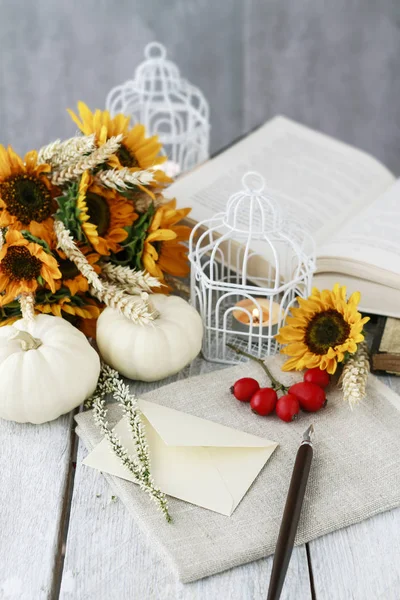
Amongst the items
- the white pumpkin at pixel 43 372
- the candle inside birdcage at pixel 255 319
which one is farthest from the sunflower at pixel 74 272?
the candle inside birdcage at pixel 255 319

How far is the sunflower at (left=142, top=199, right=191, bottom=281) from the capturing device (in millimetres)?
1011

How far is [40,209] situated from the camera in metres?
0.97

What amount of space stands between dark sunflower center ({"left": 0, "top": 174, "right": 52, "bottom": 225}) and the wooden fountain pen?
18.7 inches

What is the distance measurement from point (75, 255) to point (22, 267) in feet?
0.23

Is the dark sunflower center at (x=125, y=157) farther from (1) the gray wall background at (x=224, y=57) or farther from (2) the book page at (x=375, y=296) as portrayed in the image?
(1) the gray wall background at (x=224, y=57)

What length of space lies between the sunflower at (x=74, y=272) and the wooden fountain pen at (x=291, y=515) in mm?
371

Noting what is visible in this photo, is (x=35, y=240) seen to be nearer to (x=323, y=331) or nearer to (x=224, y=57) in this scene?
(x=323, y=331)

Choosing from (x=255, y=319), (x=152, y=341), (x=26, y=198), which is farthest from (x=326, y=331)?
(x=26, y=198)

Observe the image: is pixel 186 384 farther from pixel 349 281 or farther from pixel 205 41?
pixel 205 41

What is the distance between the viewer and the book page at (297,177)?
1.22m

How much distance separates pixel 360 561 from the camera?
683 mm

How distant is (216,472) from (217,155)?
29.4 inches

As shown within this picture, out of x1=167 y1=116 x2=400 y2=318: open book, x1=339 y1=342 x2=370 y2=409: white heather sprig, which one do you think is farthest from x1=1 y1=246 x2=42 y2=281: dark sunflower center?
x1=339 y1=342 x2=370 y2=409: white heather sprig

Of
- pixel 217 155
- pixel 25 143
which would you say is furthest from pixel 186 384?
pixel 25 143
